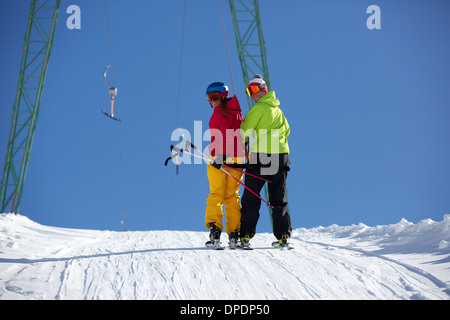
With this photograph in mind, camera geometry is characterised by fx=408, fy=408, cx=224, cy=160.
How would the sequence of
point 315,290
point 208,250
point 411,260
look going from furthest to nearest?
Answer: point 208,250 < point 411,260 < point 315,290

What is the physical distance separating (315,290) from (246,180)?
6.62ft

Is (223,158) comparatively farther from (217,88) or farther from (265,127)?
(217,88)

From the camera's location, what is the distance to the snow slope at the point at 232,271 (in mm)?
3613

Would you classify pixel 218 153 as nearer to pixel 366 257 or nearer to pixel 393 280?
pixel 366 257

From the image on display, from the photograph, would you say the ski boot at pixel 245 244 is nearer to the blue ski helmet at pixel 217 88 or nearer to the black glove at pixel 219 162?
the black glove at pixel 219 162

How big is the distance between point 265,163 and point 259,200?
19.5 inches

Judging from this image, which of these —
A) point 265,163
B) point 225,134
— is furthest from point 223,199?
point 225,134

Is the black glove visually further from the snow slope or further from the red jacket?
the snow slope

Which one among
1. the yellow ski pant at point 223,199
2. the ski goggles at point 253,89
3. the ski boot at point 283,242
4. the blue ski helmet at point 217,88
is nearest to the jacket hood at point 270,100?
the ski goggles at point 253,89

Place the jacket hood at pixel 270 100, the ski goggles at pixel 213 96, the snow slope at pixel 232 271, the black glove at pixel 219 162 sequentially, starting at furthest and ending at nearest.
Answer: the ski goggles at pixel 213 96, the jacket hood at pixel 270 100, the black glove at pixel 219 162, the snow slope at pixel 232 271

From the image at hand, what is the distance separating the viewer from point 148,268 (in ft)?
14.4

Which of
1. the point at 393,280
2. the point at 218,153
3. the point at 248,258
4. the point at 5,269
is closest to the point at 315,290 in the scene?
the point at 393,280

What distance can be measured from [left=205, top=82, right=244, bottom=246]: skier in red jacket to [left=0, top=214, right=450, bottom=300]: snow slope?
1.44ft
